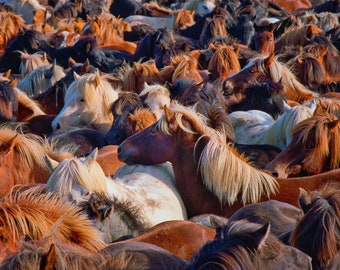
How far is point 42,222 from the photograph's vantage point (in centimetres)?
272

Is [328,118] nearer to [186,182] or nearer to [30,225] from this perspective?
[186,182]

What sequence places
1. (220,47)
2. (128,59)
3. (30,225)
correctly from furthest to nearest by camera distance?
(128,59) < (220,47) < (30,225)

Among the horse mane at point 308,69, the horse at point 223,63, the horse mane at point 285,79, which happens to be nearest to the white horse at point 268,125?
the horse mane at point 285,79

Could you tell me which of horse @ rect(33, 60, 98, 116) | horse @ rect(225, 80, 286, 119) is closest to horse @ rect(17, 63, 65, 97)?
horse @ rect(33, 60, 98, 116)

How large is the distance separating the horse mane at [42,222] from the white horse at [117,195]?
639 mm

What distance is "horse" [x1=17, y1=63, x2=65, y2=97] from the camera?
7.65 meters

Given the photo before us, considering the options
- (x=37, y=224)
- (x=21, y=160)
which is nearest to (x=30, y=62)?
(x=21, y=160)

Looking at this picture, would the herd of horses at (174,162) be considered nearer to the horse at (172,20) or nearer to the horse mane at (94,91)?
the horse mane at (94,91)

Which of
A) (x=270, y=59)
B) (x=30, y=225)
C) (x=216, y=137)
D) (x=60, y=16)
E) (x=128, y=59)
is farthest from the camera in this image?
(x=60, y=16)

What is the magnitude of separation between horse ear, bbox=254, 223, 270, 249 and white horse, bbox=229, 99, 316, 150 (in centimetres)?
268

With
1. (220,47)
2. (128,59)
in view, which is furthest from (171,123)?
(128,59)

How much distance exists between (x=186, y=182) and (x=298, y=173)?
694 millimetres

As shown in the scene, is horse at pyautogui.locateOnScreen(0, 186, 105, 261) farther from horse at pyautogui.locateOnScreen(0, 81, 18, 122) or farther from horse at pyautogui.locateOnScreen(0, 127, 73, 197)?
horse at pyautogui.locateOnScreen(0, 81, 18, 122)

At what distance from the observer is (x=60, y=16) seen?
1408 cm
